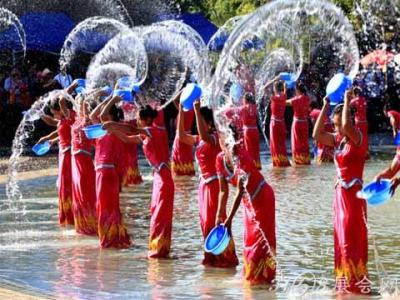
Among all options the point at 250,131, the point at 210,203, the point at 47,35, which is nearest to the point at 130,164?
the point at 250,131

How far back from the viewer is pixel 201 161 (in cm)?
1097

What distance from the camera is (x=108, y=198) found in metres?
12.4

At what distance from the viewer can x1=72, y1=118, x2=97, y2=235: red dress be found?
1350cm

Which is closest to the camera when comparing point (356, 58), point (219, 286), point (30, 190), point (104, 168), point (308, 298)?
point (308, 298)

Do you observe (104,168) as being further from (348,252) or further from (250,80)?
(250,80)

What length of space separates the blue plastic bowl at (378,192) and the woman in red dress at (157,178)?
2994 mm

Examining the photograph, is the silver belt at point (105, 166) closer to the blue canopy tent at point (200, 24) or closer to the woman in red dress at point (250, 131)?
the woman in red dress at point (250, 131)

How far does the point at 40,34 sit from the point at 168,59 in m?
9.44

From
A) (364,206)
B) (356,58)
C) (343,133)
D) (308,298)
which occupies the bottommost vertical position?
(308,298)

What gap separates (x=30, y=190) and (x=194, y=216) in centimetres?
467

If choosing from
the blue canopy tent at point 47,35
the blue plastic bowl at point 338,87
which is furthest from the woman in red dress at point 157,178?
the blue canopy tent at point 47,35

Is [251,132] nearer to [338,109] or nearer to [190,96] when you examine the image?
[190,96]

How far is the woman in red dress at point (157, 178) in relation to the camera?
11477 millimetres

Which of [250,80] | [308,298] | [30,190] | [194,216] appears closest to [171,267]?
[308,298]
